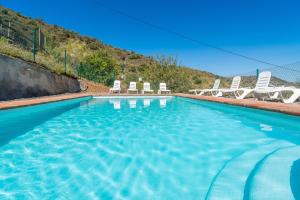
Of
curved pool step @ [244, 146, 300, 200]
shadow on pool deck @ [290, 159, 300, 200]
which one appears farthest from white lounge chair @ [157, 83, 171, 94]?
shadow on pool deck @ [290, 159, 300, 200]

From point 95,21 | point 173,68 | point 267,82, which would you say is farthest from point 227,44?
point 267,82

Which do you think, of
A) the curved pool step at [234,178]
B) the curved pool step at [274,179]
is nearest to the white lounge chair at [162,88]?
the curved pool step at [234,178]

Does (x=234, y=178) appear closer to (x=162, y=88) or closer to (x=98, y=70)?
(x=162, y=88)

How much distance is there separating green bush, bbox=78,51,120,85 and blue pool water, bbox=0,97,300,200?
43.7ft

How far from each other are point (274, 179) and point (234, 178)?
0.30 meters

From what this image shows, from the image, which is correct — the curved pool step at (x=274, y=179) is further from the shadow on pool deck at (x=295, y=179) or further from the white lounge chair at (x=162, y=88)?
the white lounge chair at (x=162, y=88)

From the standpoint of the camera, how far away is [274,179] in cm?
168

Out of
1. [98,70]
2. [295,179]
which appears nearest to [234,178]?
[295,179]

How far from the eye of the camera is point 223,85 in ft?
68.4

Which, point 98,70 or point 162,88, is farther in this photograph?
point 98,70

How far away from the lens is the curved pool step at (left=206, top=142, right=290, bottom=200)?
5.29 feet

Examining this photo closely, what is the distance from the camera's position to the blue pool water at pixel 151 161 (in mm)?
1756

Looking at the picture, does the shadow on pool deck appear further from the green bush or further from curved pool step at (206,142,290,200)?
the green bush

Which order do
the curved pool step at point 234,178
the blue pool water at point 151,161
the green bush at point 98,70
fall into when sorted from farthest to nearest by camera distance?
1. the green bush at point 98,70
2. the blue pool water at point 151,161
3. the curved pool step at point 234,178
